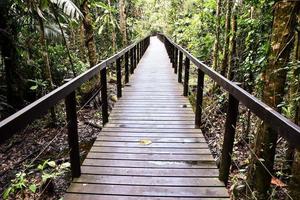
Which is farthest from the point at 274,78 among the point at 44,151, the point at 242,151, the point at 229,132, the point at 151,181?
the point at 44,151

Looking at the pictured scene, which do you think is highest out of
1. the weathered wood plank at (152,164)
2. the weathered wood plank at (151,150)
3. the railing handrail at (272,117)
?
the railing handrail at (272,117)

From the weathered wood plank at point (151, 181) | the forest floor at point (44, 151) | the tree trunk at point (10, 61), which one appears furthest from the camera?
the tree trunk at point (10, 61)

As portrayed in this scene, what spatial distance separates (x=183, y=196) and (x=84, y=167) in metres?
1.23

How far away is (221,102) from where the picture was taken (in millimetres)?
6855

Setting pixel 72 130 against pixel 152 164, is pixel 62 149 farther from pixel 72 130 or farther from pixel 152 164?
pixel 72 130

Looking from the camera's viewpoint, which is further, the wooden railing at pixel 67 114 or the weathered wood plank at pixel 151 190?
the weathered wood plank at pixel 151 190

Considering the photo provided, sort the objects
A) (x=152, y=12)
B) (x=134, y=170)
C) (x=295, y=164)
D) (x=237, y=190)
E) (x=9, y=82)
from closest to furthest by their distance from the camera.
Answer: (x=295, y=164)
(x=134, y=170)
(x=237, y=190)
(x=9, y=82)
(x=152, y=12)

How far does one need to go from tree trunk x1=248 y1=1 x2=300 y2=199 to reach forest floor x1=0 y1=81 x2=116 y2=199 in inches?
106

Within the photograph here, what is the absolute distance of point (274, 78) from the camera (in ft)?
9.77

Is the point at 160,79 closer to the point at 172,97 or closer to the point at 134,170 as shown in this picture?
the point at 172,97

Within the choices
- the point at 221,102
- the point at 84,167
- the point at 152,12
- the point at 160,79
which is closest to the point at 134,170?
the point at 84,167

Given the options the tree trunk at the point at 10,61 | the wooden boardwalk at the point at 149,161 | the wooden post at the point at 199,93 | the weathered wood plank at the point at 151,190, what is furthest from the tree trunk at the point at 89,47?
the weathered wood plank at the point at 151,190

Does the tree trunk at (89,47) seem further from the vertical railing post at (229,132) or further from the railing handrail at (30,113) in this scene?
the vertical railing post at (229,132)

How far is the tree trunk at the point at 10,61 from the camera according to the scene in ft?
23.4
